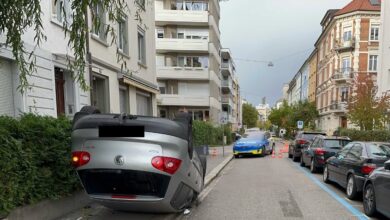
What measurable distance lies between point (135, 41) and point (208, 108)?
2126 centimetres

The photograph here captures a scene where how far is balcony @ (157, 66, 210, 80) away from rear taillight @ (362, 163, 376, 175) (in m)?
28.7

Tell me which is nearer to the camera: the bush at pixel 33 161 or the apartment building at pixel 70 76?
the bush at pixel 33 161

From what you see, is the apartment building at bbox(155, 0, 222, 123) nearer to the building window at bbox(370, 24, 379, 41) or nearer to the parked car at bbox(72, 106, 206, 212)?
the building window at bbox(370, 24, 379, 41)

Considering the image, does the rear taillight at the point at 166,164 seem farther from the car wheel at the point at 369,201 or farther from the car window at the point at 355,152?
the car window at the point at 355,152

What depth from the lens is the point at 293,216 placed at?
612cm

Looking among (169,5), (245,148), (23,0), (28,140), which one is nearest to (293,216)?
(28,140)

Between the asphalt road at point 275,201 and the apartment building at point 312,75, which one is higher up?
the apartment building at point 312,75

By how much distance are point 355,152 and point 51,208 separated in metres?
7.24

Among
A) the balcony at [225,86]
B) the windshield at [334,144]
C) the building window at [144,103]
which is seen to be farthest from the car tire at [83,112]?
the balcony at [225,86]

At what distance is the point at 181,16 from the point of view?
35375 mm

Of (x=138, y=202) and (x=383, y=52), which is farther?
(x=383, y=52)

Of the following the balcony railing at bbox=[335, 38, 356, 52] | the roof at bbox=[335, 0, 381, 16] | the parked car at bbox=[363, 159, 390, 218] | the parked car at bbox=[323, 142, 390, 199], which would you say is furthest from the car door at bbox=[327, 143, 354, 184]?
the roof at bbox=[335, 0, 381, 16]

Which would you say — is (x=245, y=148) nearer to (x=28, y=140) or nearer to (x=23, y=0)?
(x=28, y=140)

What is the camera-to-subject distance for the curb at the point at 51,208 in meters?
4.43
